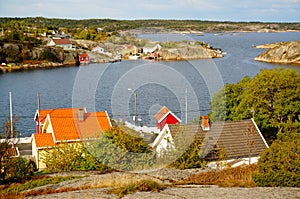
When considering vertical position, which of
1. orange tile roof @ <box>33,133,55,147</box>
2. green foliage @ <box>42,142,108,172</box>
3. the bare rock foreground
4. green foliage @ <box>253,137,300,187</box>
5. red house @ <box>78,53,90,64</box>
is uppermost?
green foliage @ <box>253,137,300,187</box>

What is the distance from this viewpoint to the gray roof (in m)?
13.2

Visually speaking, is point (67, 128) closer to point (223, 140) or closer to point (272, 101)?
point (223, 140)

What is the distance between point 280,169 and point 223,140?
6.11 metres

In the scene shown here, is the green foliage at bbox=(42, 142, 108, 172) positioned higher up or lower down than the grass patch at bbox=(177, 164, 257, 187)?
lower down

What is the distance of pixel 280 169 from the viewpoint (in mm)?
7816

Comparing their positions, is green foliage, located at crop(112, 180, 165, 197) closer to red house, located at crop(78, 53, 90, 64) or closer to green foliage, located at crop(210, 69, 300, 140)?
green foliage, located at crop(210, 69, 300, 140)

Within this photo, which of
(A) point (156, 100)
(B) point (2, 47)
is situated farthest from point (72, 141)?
(B) point (2, 47)

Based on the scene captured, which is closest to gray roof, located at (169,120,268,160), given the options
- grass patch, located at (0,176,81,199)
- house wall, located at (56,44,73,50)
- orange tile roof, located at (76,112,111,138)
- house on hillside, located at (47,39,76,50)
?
orange tile roof, located at (76,112,111,138)

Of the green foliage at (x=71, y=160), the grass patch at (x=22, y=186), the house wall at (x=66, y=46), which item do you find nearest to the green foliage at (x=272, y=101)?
the green foliage at (x=71, y=160)

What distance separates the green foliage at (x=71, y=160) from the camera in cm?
1227

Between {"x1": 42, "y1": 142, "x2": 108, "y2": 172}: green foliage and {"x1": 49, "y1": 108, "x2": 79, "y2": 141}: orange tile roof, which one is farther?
{"x1": 49, "y1": 108, "x2": 79, "y2": 141}: orange tile roof

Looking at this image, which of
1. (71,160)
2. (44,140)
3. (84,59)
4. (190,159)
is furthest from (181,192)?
(84,59)

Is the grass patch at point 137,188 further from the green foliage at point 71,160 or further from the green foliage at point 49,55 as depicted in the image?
the green foliage at point 49,55

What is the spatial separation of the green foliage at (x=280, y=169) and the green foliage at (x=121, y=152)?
4.00 meters
